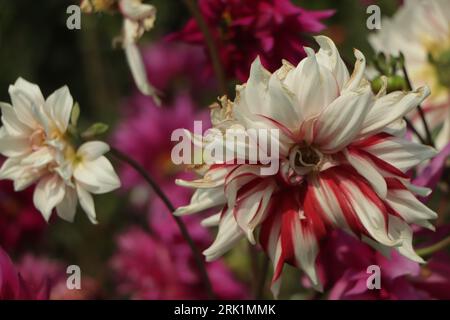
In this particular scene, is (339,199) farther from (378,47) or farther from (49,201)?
(378,47)

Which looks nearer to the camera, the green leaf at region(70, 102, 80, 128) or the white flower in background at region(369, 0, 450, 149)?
the green leaf at region(70, 102, 80, 128)

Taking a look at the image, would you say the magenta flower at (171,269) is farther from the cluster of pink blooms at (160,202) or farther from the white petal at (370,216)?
the white petal at (370,216)

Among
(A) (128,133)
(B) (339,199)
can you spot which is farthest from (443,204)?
(A) (128,133)

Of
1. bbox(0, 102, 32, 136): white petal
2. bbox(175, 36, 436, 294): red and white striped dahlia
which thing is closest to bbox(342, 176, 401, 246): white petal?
bbox(175, 36, 436, 294): red and white striped dahlia

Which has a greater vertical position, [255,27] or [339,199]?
[255,27]

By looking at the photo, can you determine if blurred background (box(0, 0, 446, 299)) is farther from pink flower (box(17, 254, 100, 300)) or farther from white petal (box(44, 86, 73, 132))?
white petal (box(44, 86, 73, 132))
